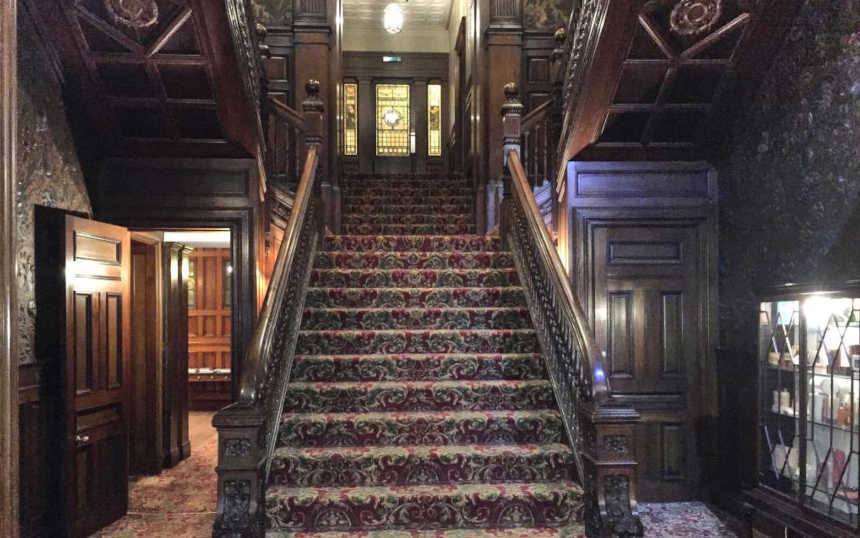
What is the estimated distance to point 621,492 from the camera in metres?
2.84

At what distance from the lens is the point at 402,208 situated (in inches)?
264

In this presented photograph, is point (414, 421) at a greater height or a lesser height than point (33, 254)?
lesser

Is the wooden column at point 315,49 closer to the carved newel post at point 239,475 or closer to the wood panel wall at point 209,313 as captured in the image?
the wood panel wall at point 209,313

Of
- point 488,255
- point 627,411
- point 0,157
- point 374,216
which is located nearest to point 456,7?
point 374,216

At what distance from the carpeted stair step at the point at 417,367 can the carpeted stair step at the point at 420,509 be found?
85 centimetres

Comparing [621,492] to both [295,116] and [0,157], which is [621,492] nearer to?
[0,157]

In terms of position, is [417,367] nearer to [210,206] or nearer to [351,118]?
[210,206]

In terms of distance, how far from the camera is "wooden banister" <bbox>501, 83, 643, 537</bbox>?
2.83 m

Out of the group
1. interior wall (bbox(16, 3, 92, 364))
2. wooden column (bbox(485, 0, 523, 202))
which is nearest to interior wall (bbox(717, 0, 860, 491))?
wooden column (bbox(485, 0, 523, 202))

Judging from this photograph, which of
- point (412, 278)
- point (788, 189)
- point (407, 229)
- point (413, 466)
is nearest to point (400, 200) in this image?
point (407, 229)

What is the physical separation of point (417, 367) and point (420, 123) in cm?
686

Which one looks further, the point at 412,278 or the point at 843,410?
the point at 412,278

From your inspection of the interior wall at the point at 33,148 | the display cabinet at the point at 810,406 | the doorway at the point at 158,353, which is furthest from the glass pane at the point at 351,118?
the display cabinet at the point at 810,406

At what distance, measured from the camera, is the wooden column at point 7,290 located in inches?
50.2
